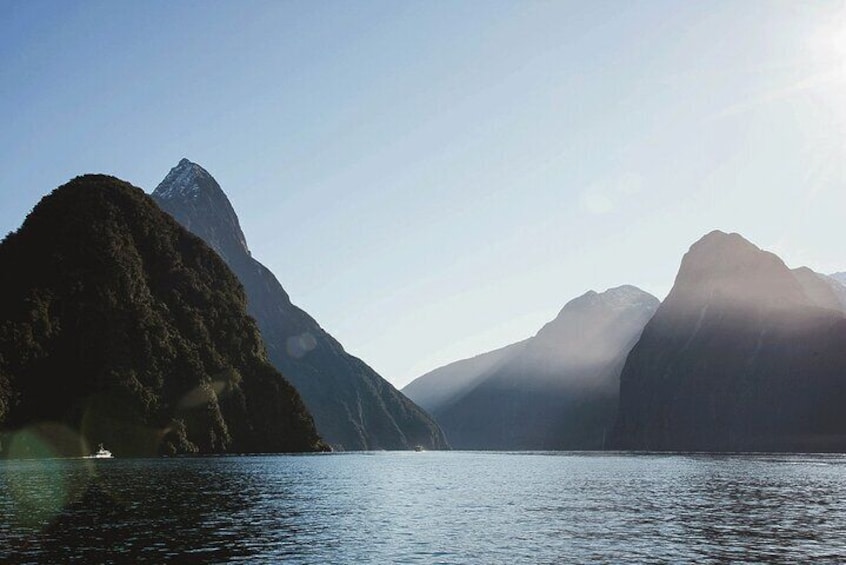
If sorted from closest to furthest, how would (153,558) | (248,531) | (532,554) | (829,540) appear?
(153,558) → (532,554) → (829,540) → (248,531)

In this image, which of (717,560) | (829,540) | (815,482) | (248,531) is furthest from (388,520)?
(815,482)

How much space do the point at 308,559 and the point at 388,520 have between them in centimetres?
1866

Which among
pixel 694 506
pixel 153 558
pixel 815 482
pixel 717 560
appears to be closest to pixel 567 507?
pixel 694 506

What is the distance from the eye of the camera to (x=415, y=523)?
179 feet

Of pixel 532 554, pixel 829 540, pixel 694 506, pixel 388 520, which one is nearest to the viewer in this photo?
pixel 532 554

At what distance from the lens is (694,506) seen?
66062mm

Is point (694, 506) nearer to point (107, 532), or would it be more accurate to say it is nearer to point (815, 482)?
point (815, 482)

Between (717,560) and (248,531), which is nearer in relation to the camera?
(717,560)

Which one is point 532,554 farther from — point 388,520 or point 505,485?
point 505,485

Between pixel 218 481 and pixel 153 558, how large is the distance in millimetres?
62113

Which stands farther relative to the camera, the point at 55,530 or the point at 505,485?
the point at 505,485

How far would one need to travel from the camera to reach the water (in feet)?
131

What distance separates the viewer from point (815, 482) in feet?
313

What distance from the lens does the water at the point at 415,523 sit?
39906 mm
